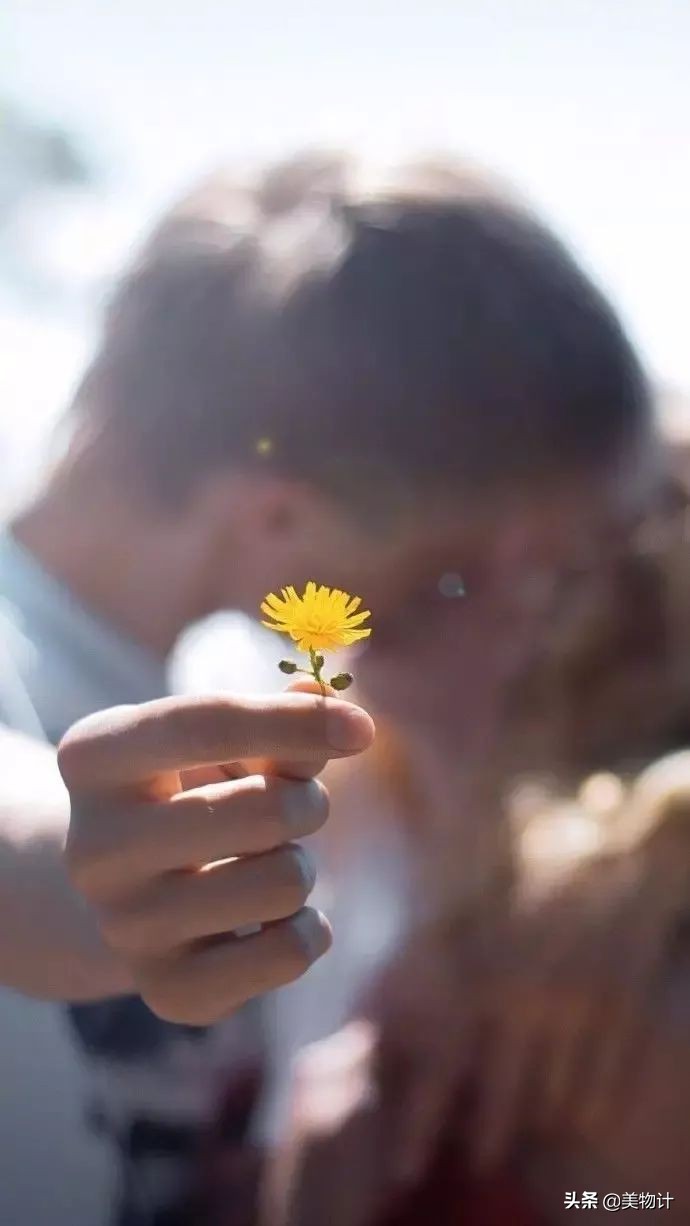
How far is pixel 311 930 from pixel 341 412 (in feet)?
0.92

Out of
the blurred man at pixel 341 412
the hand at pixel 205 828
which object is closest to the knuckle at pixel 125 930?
the hand at pixel 205 828

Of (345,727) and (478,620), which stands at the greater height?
(478,620)

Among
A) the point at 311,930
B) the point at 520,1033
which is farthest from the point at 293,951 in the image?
the point at 520,1033

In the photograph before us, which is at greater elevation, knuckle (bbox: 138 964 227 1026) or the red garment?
knuckle (bbox: 138 964 227 1026)

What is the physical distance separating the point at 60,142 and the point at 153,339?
125mm

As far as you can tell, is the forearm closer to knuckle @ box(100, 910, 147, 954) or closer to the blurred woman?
knuckle @ box(100, 910, 147, 954)

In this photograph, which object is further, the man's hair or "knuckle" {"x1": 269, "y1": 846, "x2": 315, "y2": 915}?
the man's hair

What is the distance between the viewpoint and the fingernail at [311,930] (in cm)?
27

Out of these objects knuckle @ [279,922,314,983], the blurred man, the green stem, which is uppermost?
the blurred man

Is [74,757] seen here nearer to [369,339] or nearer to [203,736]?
[203,736]

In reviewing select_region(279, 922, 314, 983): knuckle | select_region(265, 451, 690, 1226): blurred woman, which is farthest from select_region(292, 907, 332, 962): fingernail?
select_region(265, 451, 690, 1226): blurred woman

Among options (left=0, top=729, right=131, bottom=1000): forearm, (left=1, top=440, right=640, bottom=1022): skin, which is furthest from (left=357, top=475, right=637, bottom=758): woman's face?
(left=0, top=729, right=131, bottom=1000): forearm

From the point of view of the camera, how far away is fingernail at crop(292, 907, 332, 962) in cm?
27

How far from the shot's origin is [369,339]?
0.47m
